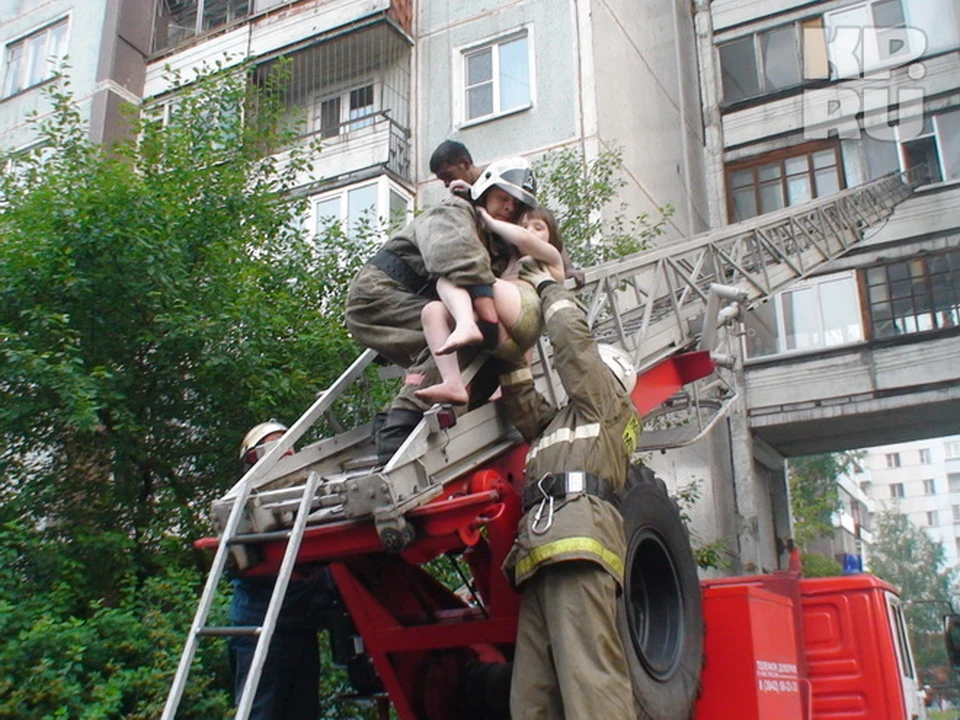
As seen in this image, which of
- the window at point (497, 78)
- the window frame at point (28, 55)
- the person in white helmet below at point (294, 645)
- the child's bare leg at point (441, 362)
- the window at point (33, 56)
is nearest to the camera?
the child's bare leg at point (441, 362)

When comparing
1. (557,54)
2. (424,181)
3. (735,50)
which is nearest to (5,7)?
(424,181)

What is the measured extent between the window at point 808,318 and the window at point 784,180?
178 centimetres

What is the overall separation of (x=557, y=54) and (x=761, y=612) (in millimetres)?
10758

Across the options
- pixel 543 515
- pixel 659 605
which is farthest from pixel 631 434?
pixel 659 605

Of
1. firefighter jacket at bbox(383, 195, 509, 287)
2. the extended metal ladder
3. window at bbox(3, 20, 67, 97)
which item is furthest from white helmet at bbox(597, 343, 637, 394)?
window at bbox(3, 20, 67, 97)

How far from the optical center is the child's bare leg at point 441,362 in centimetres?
378

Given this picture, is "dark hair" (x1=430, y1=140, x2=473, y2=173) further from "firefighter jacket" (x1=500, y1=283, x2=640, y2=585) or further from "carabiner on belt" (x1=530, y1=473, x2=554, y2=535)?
"carabiner on belt" (x1=530, y1=473, x2=554, y2=535)

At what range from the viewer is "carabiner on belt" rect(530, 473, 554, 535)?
139 inches

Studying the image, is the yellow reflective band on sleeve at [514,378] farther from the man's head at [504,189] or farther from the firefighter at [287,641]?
the firefighter at [287,641]

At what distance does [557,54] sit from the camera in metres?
13.7

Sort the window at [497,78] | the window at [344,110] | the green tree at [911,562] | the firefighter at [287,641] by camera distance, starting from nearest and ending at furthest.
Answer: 1. the firefighter at [287,641]
2. the window at [497,78]
3. the window at [344,110]
4. the green tree at [911,562]

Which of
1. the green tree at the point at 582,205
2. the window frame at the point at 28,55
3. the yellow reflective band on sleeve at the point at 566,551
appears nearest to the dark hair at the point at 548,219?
the yellow reflective band on sleeve at the point at 566,551

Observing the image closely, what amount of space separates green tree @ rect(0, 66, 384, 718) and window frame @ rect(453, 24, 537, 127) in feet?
20.6

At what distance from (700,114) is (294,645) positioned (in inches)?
658
